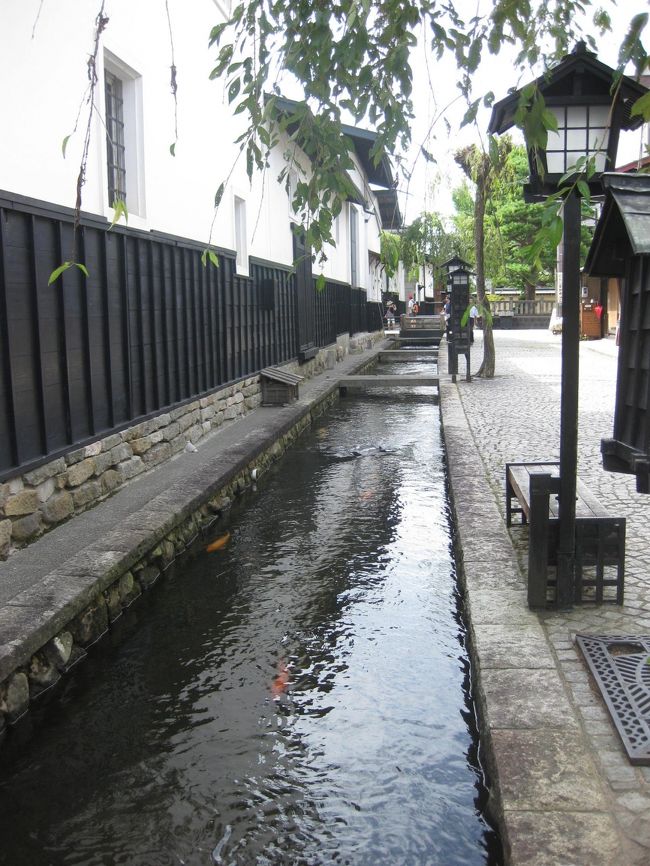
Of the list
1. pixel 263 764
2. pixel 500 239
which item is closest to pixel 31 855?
pixel 263 764

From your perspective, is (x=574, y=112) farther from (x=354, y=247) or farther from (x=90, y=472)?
(x=354, y=247)

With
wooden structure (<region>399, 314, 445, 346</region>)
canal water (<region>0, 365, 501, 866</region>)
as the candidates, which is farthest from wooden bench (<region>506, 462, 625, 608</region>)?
wooden structure (<region>399, 314, 445, 346</region>)

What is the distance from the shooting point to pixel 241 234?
41.0 ft

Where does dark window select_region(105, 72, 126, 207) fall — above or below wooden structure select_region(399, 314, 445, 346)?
above

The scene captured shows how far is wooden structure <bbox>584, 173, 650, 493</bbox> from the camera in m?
3.38

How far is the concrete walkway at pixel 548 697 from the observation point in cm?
253

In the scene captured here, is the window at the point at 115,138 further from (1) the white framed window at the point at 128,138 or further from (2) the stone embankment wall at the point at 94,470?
(2) the stone embankment wall at the point at 94,470

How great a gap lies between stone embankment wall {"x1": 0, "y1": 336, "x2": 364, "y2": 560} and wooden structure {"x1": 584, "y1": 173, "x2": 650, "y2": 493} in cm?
348

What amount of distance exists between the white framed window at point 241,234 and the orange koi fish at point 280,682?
26.9 ft

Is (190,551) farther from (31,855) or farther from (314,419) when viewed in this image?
(314,419)

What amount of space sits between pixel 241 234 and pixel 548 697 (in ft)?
33.2

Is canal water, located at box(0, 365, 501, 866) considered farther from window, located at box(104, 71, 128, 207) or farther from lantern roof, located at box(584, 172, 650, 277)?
window, located at box(104, 71, 128, 207)

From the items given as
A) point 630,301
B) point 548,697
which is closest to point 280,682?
point 548,697

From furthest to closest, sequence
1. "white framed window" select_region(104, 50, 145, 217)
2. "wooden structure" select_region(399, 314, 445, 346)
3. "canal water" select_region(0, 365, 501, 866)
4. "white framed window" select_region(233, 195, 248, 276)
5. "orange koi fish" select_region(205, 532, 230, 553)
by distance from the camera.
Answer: "wooden structure" select_region(399, 314, 445, 346) → "white framed window" select_region(233, 195, 248, 276) → "white framed window" select_region(104, 50, 145, 217) → "orange koi fish" select_region(205, 532, 230, 553) → "canal water" select_region(0, 365, 501, 866)
